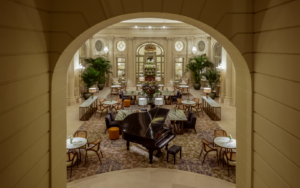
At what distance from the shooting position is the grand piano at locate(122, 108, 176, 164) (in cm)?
805

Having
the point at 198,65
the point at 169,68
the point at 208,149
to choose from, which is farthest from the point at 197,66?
the point at 208,149

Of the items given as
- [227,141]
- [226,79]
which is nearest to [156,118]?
[227,141]

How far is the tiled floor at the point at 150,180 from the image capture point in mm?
6777

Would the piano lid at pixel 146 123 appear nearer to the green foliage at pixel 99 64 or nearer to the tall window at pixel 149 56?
the green foliage at pixel 99 64

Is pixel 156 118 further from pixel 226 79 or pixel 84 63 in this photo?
pixel 84 63

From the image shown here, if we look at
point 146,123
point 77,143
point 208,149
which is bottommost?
point 208,149

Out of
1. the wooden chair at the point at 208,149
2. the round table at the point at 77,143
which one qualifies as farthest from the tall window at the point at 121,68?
the wooden chair at the point at 208,149

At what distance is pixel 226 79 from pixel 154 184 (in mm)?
11788

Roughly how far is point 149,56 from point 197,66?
5.38 meters

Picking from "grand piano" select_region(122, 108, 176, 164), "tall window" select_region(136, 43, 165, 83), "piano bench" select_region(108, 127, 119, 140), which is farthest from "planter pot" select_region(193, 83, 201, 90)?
"grand piano" select_region(122, 108, 176, 164)

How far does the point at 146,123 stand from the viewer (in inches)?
337

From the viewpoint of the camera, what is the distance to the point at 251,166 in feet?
10.7

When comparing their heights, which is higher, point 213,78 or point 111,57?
point 111,57

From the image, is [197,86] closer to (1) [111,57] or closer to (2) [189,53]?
(2) [189,53]
